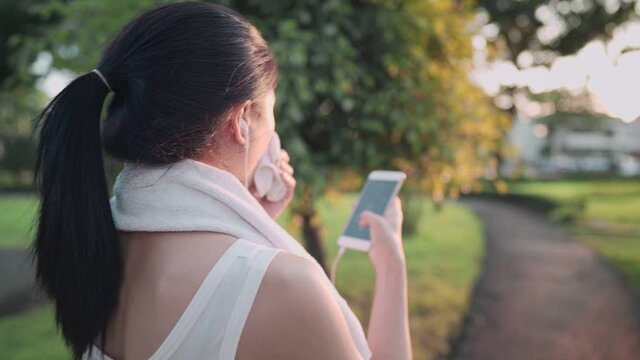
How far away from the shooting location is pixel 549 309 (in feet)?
23.7

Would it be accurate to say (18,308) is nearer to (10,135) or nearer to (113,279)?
(113,279)

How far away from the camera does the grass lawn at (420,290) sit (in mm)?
5250

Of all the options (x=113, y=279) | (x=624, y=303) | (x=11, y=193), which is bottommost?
(x=11, y=193)

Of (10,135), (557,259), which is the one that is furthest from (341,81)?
(10,135)

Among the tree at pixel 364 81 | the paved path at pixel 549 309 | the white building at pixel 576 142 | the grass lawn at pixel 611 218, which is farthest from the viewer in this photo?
the white building at pixel 576 142

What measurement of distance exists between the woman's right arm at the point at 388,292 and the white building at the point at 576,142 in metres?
35.8

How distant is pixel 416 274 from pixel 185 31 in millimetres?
7901

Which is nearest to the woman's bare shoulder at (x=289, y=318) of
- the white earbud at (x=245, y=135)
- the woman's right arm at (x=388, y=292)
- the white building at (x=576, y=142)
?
the white earbud at (x=245, y=135)

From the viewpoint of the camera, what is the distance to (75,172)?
1.11 m

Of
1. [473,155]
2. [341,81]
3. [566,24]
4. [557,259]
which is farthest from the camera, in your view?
[557,259]

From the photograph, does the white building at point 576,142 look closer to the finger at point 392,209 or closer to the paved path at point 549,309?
the paved path at point 549,309

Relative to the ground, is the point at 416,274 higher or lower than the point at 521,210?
higher

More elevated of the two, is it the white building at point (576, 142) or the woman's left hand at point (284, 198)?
the woman's left hand at point (284, 198)

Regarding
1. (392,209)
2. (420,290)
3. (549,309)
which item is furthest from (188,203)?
(549,309)
